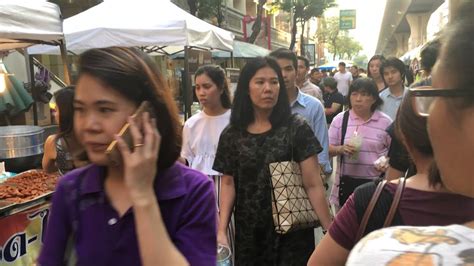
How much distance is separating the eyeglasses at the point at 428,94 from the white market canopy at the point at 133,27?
6.34 metres

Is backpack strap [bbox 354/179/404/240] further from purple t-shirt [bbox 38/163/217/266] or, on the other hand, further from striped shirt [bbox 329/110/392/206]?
striped shirt [bbox 329/110/392/206]

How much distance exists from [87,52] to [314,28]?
80884 mm

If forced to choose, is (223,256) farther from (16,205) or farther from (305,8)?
(305,8)

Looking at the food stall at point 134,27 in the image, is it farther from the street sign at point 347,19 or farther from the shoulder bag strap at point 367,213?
the street sign at point 347,19

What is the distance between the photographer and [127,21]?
7.25 metres

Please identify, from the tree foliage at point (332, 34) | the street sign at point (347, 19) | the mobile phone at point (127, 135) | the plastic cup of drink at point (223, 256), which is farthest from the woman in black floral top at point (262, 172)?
the tree foliage at point (332, 34)

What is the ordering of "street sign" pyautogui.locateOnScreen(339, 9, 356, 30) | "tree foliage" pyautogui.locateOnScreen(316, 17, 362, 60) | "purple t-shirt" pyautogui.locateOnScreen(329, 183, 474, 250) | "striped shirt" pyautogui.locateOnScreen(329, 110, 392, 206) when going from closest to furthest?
"purple t-shirt" pyautogui.locateOnScreen(329, 183, 474, 250), "striped shirt" pyautogui.locateOnScreen(329, 110, 392, 206), "street sign" pyautogui.locateOnScreen(339, 9, 356, 30), "tree foliage" pyautogui.locateOnScreen(316, 17, 362, 60)

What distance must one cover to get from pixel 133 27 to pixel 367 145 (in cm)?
438

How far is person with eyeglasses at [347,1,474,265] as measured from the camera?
730mm

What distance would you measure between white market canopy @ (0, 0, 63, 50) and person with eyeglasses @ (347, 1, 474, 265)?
12.7ft

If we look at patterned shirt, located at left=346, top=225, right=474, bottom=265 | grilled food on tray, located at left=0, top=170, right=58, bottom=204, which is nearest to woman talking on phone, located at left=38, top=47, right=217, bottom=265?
patterned shirt, located at left=346, top=225, right=474, bottom=265

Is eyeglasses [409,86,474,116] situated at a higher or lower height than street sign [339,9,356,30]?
lower

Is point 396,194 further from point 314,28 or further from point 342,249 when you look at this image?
point 314,28

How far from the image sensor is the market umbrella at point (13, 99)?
656 centimetres
